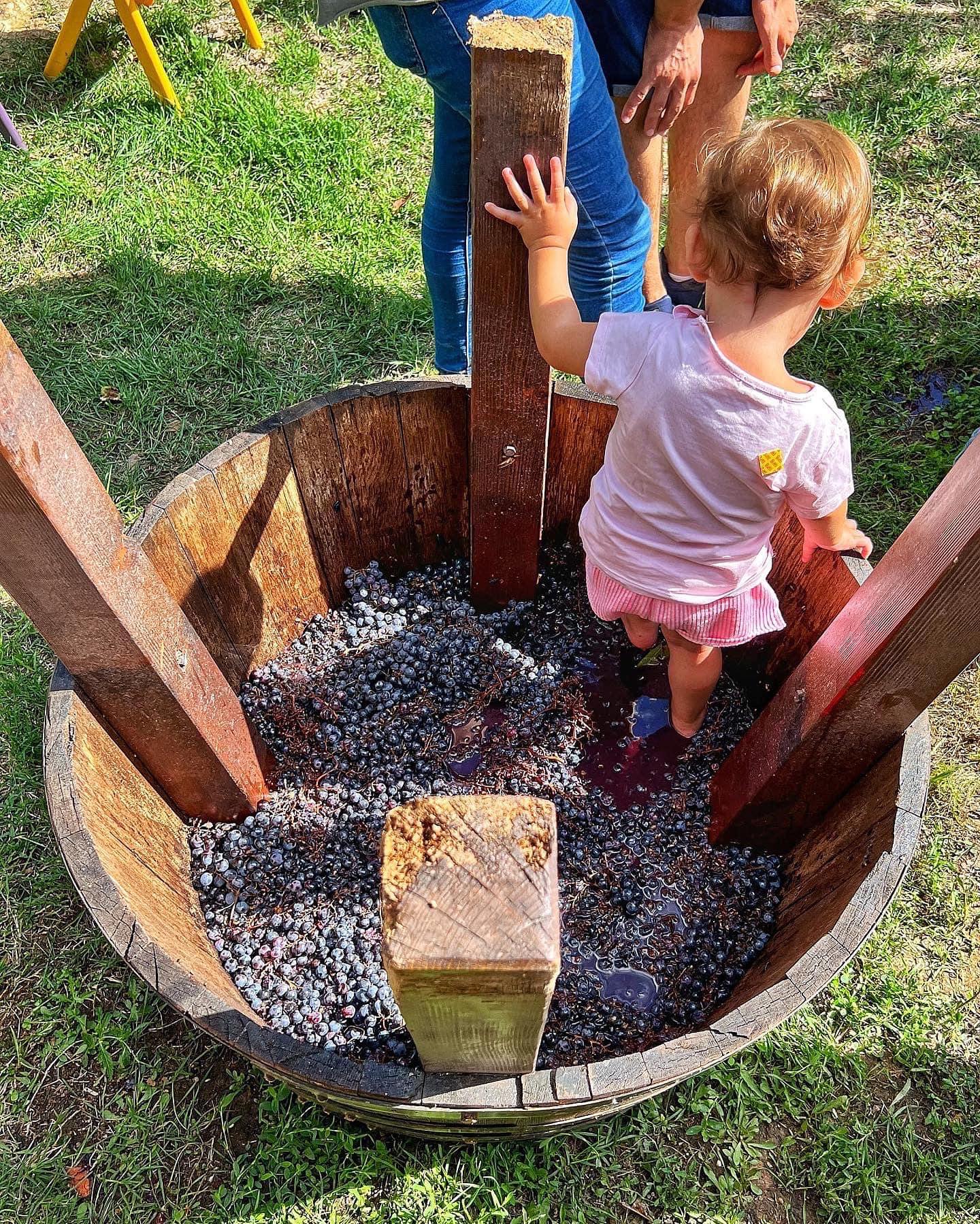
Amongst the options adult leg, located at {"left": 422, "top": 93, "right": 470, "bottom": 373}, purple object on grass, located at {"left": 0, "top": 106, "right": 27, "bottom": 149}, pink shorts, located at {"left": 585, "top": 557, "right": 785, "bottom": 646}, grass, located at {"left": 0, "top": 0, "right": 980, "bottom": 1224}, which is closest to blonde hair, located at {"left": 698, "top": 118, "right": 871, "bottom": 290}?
pink shorts, located at {"left": 585, "top": 557, "right": 785, "bottom": 646}

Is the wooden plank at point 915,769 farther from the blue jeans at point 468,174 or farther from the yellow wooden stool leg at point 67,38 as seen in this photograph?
the yellow wooden stool leg at point 67,38

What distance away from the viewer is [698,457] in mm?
1717

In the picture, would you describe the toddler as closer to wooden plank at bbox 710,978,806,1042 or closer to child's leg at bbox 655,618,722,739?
child's leg at bbox 655,618,722,739

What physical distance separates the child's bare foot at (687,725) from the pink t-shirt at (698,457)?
51cm

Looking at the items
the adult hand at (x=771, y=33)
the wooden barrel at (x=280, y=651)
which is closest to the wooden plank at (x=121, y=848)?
the wooden barrel at (x=280, y=651)

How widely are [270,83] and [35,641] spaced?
2754 mm

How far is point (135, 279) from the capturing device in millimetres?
3551

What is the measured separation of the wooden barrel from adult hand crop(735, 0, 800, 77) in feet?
3.72

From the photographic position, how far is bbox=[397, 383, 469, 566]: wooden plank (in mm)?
2318

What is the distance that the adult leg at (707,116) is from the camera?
8.55 feet

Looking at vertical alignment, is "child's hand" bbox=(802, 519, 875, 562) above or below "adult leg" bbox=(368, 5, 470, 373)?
below

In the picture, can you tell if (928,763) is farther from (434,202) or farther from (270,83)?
(270,83)

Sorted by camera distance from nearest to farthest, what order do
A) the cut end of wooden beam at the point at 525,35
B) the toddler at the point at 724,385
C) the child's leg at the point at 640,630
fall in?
the toddler at the point at 724,385, the cut end of wooden beam at the point at 525,35, the child's leg at the point at 640,630

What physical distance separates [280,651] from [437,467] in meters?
A: 0.65
